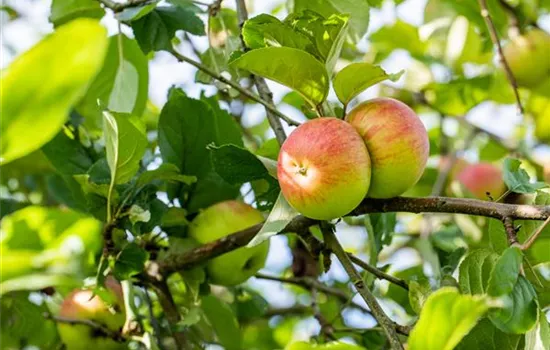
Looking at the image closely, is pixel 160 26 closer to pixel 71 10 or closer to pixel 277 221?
pixel 71 10

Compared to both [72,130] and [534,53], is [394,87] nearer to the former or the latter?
[534,53]

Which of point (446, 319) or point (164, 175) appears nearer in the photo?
point (446, 319)

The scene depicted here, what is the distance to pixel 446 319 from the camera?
0.64m

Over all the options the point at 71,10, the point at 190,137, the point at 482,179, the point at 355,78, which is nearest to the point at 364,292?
the point at 355,78

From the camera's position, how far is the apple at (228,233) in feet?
3.94

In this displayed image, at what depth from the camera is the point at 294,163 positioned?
2.97 feet

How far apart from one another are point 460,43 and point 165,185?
1029 mm

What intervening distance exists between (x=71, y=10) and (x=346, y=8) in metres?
0.43

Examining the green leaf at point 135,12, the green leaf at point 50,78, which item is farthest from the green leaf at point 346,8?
the green leaf at point 50,78

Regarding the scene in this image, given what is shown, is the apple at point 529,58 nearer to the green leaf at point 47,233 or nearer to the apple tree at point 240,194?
the apple tree at point 240,194

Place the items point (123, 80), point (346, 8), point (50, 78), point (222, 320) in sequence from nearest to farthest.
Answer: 1. point (50, 78)
2. point (346, 8)
3. point (123, 80)
4. point (222, 320)

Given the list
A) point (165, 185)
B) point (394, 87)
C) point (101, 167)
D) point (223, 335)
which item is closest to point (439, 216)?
point (394, 87)

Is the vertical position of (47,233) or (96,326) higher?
(47,233)

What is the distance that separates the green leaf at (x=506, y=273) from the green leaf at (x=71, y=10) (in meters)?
0.82
